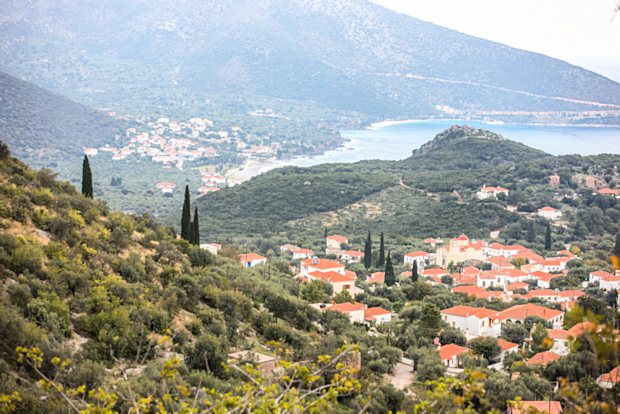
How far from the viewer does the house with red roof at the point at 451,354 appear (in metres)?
20.4

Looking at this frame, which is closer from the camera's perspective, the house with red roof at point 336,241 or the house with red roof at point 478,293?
the house with red roof at point 478,293

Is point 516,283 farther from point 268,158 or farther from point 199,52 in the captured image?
point 199,52

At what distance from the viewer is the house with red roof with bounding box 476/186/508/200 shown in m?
55.2

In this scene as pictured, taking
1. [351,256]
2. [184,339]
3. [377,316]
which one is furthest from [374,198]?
[184,339]

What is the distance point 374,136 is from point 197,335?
130m

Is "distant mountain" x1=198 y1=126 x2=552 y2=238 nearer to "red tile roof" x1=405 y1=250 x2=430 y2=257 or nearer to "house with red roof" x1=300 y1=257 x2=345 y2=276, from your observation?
"red tile roof" x1=405 y1=250 x2=430 y2=257

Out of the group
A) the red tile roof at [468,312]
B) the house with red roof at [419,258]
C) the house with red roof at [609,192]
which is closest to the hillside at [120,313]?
the red tile roof at [468,312]

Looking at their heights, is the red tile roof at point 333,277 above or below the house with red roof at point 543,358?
below

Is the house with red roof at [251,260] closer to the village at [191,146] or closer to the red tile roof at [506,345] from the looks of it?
the red tile roof at [506,345]

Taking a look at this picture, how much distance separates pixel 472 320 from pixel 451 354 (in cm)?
502

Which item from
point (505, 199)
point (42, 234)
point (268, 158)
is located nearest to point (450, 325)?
point (42, 234)

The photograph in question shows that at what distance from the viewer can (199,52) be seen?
180m

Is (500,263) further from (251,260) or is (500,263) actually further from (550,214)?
(251,260)

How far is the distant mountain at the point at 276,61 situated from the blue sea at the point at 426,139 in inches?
573
